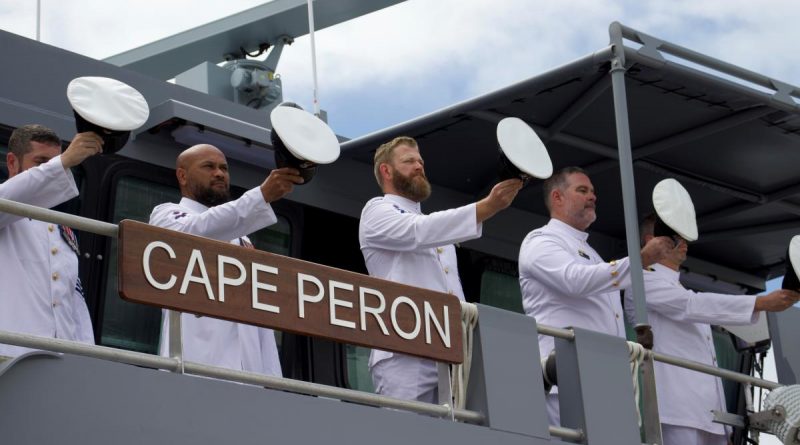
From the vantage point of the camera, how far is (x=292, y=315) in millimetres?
5559

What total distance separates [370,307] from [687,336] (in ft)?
8.23

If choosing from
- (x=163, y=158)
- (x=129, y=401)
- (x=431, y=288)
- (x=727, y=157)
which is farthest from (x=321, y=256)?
(x=129, y=401)

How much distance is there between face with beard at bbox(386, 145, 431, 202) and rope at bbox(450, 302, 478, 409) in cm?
82

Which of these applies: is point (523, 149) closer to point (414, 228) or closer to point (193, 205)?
point (414, 228)

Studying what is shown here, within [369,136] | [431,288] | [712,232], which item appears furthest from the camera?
[712,232]

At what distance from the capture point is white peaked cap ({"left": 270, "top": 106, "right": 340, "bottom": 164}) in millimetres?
5910

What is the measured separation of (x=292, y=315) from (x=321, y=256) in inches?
104

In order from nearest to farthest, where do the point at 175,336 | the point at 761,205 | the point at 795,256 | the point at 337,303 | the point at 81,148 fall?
the point at 175,336 → the point at 81,148 → the point at 337,303 → the point at 795,256 → the point at 761,205

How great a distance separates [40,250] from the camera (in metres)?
5.95

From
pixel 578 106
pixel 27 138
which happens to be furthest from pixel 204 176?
pixel 578 106

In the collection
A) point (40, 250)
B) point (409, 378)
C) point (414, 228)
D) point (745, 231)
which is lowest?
point (409, 378)

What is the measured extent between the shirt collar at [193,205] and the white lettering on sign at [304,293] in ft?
3.64

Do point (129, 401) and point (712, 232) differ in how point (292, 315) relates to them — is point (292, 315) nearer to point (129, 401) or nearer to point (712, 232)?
point (129, 401)

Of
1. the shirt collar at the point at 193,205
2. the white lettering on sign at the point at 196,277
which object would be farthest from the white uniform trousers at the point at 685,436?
the white lettering on sign at the point at 196,277
